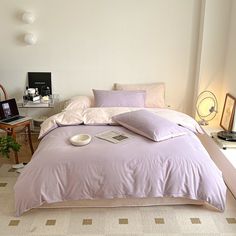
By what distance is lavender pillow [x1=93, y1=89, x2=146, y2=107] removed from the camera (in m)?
3.44

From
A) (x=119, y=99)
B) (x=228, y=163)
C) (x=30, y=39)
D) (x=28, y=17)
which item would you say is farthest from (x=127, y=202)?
(x=28, y=17)

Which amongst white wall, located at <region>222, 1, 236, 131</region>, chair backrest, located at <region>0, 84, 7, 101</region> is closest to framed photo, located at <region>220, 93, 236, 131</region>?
white wall, located at <region>222, 1, 236, 131</region>

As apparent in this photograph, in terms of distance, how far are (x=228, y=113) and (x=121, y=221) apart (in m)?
1.87

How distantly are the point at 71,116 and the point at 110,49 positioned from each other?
1.20m

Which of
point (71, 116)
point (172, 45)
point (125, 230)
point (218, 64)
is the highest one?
point (172, 45)

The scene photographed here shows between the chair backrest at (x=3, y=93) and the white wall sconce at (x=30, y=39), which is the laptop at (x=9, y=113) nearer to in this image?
the chair backrest at (x=3, y=93)

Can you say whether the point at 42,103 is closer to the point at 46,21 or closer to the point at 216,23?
the point at 46,21

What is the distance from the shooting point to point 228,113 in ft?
10.9

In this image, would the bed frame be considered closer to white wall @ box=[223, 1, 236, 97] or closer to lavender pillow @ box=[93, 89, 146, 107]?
lavender pillow @ box=[93, 89, 146, 107]

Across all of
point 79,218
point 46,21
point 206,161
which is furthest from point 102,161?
point 46,21

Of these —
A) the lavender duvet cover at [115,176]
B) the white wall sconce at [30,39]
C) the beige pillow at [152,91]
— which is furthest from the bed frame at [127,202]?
the white wall sconce at [30,39]

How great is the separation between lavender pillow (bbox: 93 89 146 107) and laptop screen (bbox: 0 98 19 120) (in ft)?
3.12

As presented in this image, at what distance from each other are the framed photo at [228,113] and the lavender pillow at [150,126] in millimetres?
805

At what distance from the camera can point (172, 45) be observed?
3686 mm
